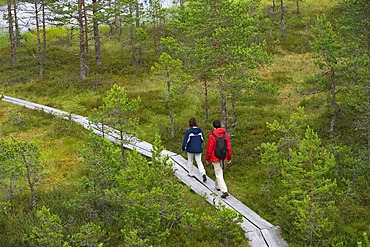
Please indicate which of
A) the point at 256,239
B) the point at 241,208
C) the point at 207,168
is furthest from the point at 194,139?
the point at 256,239

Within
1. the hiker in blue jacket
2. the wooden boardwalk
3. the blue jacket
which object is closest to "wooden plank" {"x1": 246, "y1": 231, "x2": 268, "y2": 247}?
the wooden boardwalk

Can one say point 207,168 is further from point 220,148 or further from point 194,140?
point 220,148

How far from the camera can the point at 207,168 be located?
40.4 feet

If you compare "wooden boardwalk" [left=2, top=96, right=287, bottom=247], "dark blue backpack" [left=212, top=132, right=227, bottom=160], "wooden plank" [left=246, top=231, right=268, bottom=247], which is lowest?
"wooden plank" [left=246, top=231, right=268, bottom=247]

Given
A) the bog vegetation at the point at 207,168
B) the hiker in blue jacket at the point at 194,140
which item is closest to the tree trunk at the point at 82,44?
the bog vegetation at the point at 207,168

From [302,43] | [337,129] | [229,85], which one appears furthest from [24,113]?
[302,43]

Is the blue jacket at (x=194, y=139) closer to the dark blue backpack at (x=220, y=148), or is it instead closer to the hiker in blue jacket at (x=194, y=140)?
the hiker in blue jacket at (x=194, y=140)

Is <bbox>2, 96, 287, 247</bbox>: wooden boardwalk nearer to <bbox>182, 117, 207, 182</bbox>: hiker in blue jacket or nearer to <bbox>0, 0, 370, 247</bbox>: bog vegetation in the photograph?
<bbox>0, 0, 370, 247</bbox>: bog vegetation

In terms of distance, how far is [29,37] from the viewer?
4422 centimetres

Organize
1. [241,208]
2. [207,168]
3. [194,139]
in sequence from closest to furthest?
1. [241,208]
2. [194,139]
3. [207,168]

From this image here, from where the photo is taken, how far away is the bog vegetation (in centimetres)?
798

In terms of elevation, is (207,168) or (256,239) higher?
(207,168)

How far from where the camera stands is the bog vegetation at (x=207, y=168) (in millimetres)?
7977

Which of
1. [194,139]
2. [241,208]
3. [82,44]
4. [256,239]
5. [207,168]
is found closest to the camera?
[256,239]
